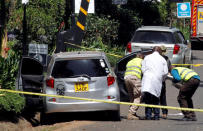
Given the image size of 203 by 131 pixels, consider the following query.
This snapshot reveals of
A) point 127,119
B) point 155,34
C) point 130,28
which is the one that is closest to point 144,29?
point 155,34

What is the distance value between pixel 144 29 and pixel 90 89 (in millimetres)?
7168

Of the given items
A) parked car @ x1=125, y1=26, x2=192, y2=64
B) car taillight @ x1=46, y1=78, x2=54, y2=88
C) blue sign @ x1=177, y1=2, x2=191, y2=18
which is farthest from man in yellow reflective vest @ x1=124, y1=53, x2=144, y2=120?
blue sign @ x1=177, y1=2, x2=191, y2=18

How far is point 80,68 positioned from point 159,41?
22.3 feet

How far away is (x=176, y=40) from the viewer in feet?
57.5

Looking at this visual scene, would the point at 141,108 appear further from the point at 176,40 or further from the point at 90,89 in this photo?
the point at 176,40

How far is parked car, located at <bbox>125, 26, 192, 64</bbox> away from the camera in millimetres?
17156

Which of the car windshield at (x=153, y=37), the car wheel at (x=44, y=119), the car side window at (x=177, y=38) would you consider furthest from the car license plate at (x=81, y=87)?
the car side window at (x=177, y=38)

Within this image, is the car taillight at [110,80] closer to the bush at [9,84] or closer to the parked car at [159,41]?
the bush at [9,84]

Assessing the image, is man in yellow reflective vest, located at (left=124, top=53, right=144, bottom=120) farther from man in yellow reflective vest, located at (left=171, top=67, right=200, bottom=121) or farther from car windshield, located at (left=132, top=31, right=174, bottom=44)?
car windshield, located at (left=132, top=31, right=174, bottom=44)

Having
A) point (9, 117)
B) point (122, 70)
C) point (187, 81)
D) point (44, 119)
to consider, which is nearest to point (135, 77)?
point (187, 81)

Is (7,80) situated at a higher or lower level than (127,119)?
higher

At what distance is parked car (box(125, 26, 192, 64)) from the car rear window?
607 centimetres

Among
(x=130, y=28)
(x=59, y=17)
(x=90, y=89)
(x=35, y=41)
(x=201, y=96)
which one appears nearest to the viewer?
(x=90, y=89)

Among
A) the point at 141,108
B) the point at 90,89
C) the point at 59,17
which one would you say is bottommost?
the point at 141,108
